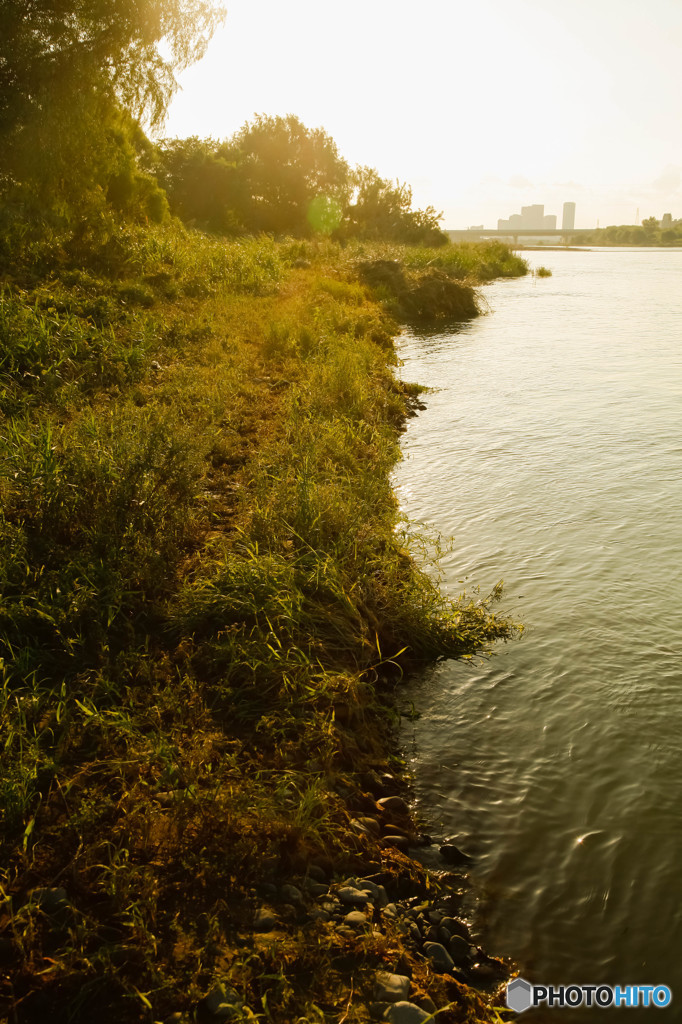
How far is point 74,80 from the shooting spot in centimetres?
1611

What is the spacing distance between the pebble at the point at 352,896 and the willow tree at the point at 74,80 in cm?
1660

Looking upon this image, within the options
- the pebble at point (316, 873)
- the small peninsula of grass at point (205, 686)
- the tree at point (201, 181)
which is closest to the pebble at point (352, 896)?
the small peninsula of grass at point (205, 686)

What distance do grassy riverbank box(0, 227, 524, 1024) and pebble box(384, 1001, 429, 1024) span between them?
0.36 feet

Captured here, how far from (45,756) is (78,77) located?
57.3 ft

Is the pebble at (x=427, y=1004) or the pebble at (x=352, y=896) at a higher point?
the pebble at (x=352, y=896)

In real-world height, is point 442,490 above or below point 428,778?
above

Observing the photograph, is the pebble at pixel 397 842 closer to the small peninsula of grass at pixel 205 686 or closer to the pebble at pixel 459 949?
the small peninsula of grass at pixel 205 686

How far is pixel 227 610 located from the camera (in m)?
5.00

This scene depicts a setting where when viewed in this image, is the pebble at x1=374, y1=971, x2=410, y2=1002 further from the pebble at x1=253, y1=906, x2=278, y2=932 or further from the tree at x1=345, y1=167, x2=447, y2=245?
the tree at x1=345, y1=167, x2=447, y2=245

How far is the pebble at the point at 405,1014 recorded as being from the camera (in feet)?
8.96

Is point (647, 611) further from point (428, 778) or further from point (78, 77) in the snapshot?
point (78, 77)

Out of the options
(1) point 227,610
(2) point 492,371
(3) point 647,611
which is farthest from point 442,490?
(2) point 492,371

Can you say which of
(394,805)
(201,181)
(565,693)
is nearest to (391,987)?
(394,805)

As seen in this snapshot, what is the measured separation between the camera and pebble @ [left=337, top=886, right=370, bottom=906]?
3.30 meters
